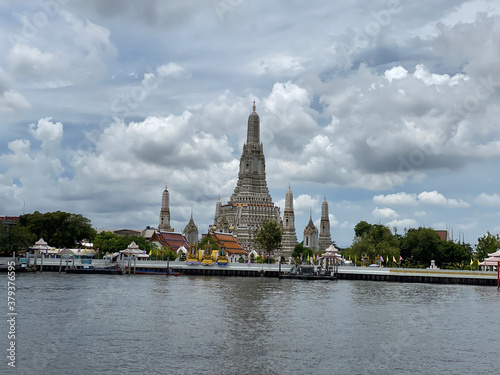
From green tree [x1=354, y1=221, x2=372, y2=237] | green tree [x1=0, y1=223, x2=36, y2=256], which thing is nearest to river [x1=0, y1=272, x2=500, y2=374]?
green tree [x1=0, y1=223, x2=36, y2=256]

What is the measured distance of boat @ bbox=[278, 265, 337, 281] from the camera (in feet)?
303

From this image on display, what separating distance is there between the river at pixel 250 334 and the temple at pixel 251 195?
126661 millimetres

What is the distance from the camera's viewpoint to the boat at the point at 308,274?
92.4 m

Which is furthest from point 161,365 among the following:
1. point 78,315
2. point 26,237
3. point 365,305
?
point 26,237

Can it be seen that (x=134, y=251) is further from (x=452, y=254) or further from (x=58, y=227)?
(x=452, y=254)

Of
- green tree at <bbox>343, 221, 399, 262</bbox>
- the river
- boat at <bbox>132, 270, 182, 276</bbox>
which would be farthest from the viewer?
green tree at <bbox>343, 221, 399, 262</bbox>

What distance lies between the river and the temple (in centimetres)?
12666

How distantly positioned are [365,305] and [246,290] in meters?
17.8

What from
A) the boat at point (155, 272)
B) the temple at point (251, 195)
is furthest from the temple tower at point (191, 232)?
the boat at point (155, 272)

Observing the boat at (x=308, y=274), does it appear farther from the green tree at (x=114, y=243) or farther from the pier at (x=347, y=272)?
the green tree at (x=114, y=243)

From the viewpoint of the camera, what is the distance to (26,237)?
368 feet

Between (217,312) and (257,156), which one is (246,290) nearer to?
(217,312)

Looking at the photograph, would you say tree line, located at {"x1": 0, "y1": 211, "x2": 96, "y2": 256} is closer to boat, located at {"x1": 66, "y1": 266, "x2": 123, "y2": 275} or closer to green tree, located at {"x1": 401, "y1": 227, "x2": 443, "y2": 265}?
boat, located at {"x1": 66, "y1": 266, "x2": 123, "y2": 275}

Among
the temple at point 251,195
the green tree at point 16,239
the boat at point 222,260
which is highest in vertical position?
the temple at point 251,195
